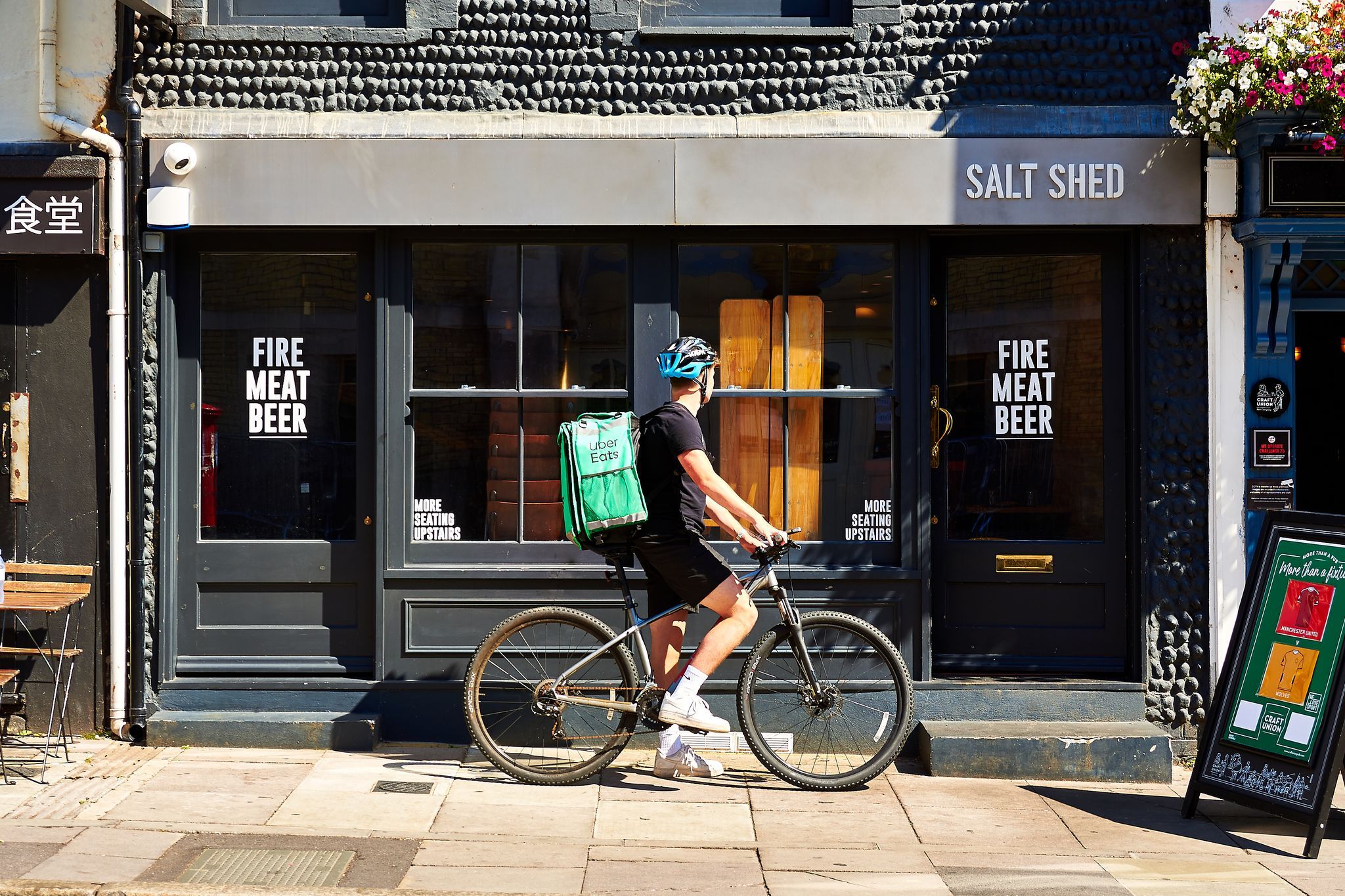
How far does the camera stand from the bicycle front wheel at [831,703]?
20.7 feet

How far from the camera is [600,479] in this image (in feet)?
20.0

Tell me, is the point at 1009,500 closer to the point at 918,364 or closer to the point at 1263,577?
the point at 918,364

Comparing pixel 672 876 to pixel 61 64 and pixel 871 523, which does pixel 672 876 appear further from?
pixel 61 64

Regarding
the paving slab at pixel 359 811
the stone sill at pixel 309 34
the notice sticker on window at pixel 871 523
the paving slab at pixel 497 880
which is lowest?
the paving slab at pixel 359 811

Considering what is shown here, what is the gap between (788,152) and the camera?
7.06m

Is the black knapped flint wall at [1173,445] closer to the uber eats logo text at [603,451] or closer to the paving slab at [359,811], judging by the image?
the uber eats logo text at [603,451]

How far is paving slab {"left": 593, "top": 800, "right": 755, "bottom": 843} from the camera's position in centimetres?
559

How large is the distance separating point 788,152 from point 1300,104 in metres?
2.56

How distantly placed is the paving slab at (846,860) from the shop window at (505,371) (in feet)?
8.43

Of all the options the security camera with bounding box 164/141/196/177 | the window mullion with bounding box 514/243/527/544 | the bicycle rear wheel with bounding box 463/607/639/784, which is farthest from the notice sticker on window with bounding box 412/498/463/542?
the security camera with bounding box 164/141/196/177

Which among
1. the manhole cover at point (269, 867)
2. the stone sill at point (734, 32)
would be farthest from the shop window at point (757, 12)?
the manhole cover at point (269, 867)

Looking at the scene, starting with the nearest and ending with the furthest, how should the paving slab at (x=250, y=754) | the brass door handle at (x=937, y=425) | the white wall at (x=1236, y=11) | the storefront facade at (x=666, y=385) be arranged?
the paving slab at (x=250, y=754) → the white wall at (x=1236, y=11) → the storefront facade at (x=666, y=385) → the brass door handle at (x=937, y=425)

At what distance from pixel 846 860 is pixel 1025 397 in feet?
10.4

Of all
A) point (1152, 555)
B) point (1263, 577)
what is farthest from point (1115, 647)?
point (1263, 577)
